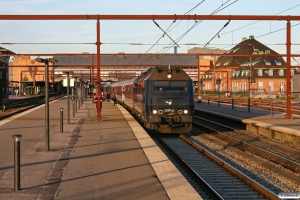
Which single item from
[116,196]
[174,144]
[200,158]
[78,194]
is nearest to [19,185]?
[78,194]

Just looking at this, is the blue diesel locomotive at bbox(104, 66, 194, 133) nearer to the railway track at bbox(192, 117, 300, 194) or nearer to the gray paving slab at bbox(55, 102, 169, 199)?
the railway track at bbox(192, 117, 300, 194)

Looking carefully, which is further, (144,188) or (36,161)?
(36,161)

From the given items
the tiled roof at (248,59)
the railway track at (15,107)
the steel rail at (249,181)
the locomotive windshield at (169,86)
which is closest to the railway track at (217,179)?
the steel rail at (249,181)

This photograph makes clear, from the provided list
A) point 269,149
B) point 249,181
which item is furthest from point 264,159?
point 249,181

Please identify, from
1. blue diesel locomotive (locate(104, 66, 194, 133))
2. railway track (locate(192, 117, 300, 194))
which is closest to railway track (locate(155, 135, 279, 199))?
railway track (locate(192, 117, 300, 194))

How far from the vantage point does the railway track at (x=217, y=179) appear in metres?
9.89

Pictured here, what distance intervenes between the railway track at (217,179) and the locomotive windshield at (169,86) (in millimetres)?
3827

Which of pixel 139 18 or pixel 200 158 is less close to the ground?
pixel 139 18

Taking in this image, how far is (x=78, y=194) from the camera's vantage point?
782cm

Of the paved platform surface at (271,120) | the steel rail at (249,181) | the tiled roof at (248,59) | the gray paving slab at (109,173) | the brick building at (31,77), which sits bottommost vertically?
the steel rail at (249,181)

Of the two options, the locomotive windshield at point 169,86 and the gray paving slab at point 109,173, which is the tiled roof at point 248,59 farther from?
the gray paving slab at point 109,173

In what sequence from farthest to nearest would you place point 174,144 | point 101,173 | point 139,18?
point 139,18 < point 174,144 < point 101,173

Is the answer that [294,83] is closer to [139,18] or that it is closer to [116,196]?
[139,18]

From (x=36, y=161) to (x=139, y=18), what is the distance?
40.8ft
